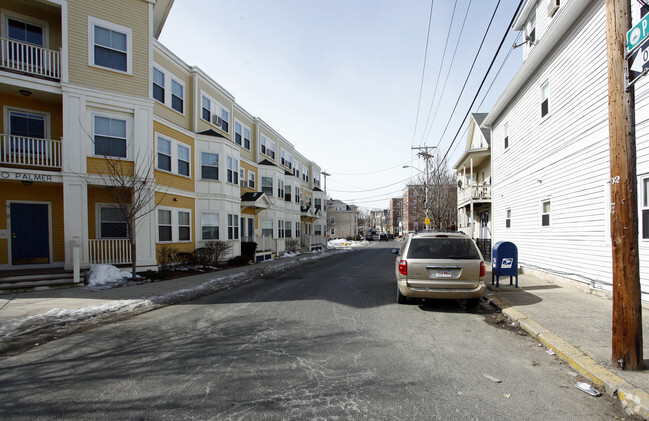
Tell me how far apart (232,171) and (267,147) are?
891 cm

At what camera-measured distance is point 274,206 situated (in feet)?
86.1

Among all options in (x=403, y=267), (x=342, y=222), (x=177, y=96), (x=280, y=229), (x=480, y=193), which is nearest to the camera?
(x=403, y=267)

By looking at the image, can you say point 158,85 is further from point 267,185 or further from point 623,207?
point 623,207

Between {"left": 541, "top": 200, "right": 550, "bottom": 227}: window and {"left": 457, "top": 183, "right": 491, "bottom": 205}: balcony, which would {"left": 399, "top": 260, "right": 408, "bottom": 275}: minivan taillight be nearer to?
{"left": 541, "top": 200, "right": 550, "bottom": 227}: window

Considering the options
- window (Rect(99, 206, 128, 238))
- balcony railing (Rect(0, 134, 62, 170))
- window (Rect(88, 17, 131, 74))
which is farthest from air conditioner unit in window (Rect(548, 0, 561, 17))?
balcony railing (Rect(0, 134, 62, 170))

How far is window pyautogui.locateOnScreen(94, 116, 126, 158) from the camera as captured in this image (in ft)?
40.3

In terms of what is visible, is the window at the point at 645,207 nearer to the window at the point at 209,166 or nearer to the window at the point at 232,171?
the window at the point at 209,166

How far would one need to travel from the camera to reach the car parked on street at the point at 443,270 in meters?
7.16

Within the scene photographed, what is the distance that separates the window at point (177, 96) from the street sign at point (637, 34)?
53.6 feet

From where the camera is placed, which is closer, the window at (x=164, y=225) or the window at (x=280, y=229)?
the window at (x=164, y=225)

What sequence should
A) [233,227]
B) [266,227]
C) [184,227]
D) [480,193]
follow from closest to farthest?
[184,227]
[233,227]
[480,193]
[266,227]

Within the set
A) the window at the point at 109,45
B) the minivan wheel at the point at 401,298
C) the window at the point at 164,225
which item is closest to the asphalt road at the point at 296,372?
the minivan wheel at the point at 401,298

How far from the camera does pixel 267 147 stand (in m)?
27.6

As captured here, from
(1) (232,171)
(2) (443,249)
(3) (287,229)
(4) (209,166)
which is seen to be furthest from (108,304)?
(3) (287,229)
